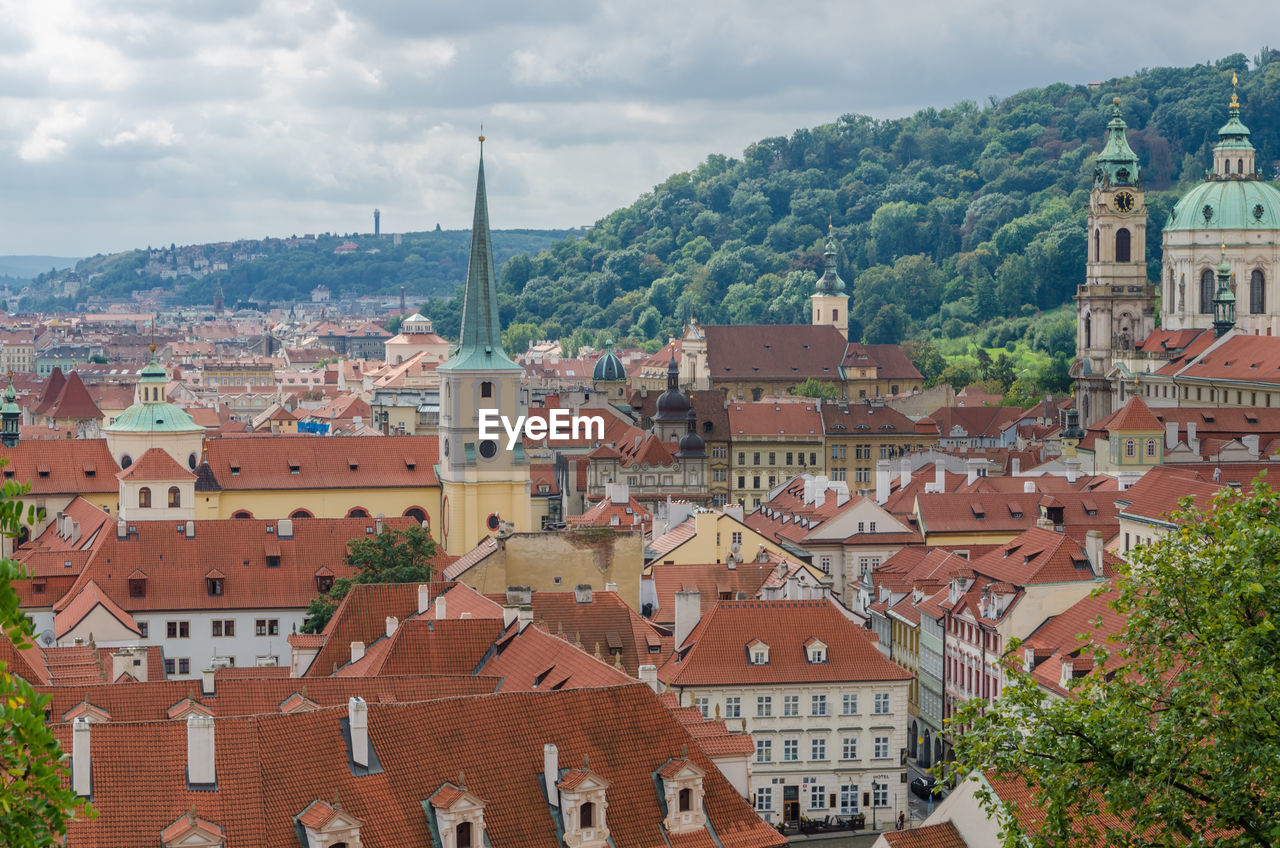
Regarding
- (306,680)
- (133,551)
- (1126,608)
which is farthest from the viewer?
(133,551)

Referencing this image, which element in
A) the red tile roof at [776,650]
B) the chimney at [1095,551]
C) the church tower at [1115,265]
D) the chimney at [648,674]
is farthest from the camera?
the church tower at [1115,265]

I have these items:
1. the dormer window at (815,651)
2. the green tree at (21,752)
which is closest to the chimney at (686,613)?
the dormer window at (815,651)

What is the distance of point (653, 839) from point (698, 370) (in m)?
147

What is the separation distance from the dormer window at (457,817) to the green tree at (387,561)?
38.1 metres

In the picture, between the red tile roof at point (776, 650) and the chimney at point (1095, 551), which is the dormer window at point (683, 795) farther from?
the chimney at point (1095, 551)

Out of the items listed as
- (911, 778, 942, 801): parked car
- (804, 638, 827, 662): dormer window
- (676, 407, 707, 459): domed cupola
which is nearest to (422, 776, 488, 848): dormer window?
(804, 638, 827, 662): dormer window

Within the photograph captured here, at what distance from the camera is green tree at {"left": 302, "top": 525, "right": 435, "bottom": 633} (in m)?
72.6

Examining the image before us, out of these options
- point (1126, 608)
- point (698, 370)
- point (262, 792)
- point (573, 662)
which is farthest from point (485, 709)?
point (698, 370)

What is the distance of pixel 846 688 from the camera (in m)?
58.0

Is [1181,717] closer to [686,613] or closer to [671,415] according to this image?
[686,613]

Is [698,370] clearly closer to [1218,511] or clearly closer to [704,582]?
[704,582]

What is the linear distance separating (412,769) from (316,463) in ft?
203

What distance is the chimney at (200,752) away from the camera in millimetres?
32438

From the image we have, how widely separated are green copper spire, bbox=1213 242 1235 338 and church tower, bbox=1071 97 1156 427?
21.8 feet
